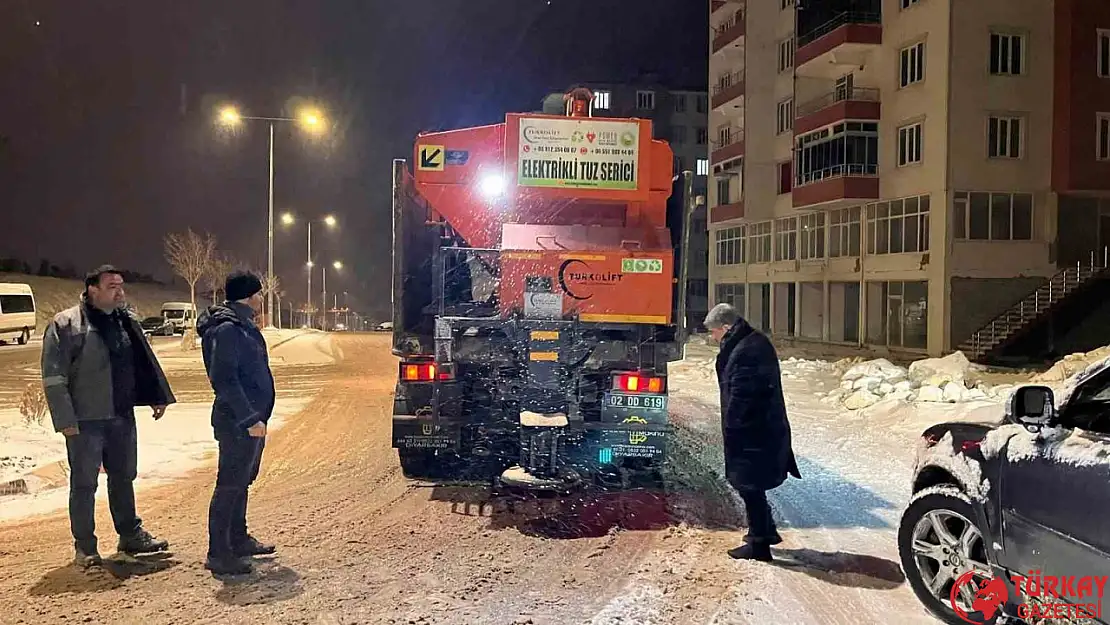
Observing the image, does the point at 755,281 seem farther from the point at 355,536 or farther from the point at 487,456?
the point at 355,536

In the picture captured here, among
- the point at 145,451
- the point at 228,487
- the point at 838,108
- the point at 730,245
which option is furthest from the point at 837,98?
the point at 228,487

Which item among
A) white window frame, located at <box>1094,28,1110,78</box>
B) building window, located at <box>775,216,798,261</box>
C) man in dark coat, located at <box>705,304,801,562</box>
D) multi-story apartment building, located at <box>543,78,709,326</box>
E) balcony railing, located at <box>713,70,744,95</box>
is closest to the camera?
man in dark coat, located at <box>705,304,801,562</box>

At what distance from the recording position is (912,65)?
27.6m

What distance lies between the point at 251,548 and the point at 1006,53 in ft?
90.4

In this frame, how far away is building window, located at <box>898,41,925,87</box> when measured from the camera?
1066 inches

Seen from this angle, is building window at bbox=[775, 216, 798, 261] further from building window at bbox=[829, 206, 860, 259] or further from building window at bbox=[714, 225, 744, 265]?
building window at bbox=[714, 225, 744, 265]

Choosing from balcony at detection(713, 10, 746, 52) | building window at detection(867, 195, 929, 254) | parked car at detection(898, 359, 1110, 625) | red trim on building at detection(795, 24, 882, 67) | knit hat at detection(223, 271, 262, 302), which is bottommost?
parked car at detection(898, 359, 1110, 625)

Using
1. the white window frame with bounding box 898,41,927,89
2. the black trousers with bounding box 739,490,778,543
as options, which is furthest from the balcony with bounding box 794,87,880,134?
the black trousers with bounding box 739,490,778,543

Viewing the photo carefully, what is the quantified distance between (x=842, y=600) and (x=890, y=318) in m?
25.6

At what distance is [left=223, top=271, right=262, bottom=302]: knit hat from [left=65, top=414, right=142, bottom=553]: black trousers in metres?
1.10

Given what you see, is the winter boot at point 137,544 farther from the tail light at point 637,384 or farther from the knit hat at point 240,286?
the tail light at point 637,384

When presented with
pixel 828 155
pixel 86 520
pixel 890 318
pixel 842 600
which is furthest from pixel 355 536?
pixel 828 155

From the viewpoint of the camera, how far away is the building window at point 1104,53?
25266mm

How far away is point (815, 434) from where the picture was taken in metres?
11.1
